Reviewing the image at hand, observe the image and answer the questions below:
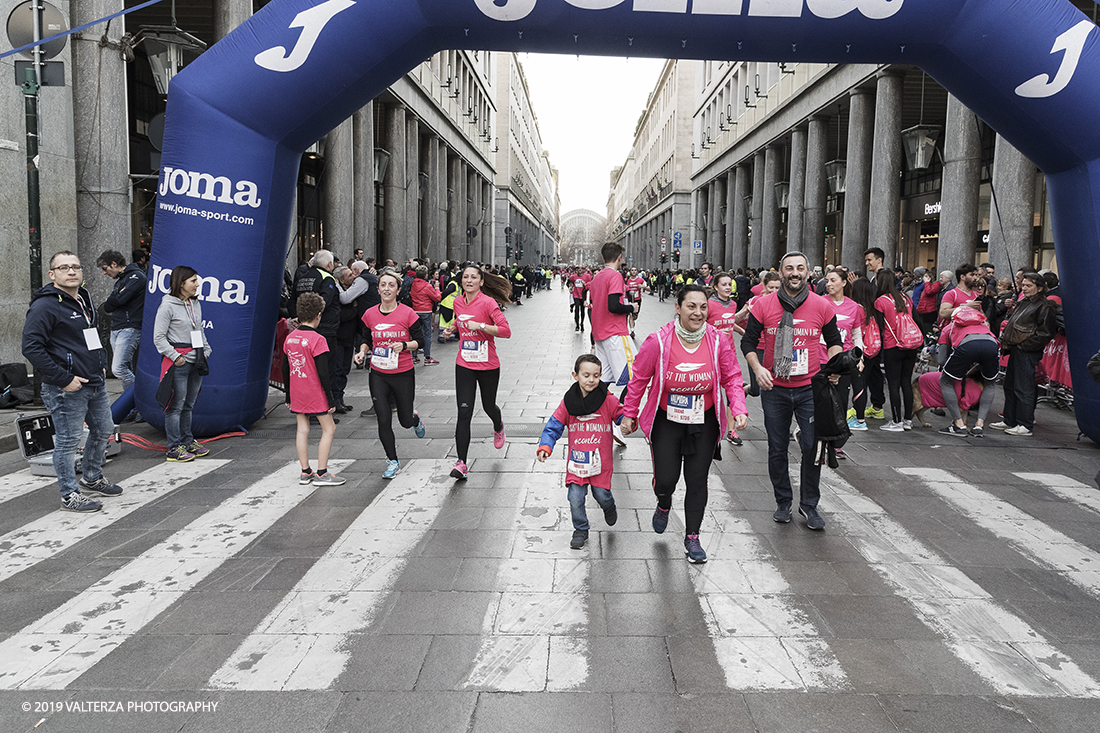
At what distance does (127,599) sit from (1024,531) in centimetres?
605

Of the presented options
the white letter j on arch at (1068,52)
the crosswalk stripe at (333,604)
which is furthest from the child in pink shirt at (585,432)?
the white letter j on arch at (1068,52)

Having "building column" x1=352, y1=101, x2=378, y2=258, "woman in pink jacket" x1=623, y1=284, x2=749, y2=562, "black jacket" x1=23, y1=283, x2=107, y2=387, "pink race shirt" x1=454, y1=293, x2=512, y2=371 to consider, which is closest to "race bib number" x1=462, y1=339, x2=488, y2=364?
"pink race shirt" x1=454, y1=293, x2=512, y2=371

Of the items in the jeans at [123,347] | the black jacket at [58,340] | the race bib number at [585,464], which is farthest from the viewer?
the jeans at [123,347]

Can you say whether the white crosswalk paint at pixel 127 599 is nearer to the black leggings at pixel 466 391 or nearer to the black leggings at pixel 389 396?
the black leggings at pixel 389 396

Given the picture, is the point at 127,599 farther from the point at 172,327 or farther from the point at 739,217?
the point at 739,217

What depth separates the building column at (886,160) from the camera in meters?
21.8

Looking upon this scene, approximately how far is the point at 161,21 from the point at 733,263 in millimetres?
32107

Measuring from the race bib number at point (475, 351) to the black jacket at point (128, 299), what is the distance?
4714 millimetres

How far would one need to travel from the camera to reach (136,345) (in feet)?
33.2

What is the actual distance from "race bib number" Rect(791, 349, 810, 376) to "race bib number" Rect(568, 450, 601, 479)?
1.66m

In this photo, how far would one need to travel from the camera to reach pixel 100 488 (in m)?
6.68

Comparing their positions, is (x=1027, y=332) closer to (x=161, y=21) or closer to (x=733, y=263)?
(x=161, y=21)

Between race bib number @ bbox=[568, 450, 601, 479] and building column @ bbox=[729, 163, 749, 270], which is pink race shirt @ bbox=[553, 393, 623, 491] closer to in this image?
race bib number @ bbox=[568, 450, 601, 479]

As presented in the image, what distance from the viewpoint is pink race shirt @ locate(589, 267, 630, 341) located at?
8.53 meters
